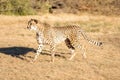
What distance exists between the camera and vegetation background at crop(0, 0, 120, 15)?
30.5m

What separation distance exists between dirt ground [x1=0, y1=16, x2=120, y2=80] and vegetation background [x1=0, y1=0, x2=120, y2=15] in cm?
1113

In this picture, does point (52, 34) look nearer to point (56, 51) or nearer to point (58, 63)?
point (58, 63)

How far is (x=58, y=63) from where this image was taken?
13711 mm

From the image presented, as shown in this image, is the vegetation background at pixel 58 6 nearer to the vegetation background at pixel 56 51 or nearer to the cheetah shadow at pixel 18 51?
the vegetation background at pixel 56 51

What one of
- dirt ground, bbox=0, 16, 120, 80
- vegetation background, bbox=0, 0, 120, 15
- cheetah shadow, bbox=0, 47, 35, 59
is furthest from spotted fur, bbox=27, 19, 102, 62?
vegetation background, bbox=0, 0, 120, 15

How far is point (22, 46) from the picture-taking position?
17250 mm

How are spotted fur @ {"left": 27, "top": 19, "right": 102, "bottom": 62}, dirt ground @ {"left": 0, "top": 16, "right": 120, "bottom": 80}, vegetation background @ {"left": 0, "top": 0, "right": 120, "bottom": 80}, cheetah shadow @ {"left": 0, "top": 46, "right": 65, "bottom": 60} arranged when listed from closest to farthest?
1. dirt ground @ {"left": 0, "top": 16, "right": 120, "bottom": 80}
2. vegetation background @ {"left": 0, "top": 0, "right": 120, "bottom": 80}
3. spotted fur @ {"left": 27, "top": 19, "right": 102, "bottom": 62}
4. cheetah shadow @ {"left": 0, "top": 46, "right": 65, "bottom": 60}

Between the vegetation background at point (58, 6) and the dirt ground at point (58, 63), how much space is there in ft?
36.5

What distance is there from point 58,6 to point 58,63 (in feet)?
69.6

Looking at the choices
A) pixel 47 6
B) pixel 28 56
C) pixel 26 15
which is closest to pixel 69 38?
pixel 28 56

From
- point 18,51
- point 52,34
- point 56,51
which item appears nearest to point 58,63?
point 52,34

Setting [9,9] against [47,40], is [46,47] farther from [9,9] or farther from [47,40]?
[9,9]

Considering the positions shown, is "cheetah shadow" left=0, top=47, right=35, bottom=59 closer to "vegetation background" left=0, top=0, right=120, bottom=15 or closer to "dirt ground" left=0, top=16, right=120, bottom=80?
"dirt ground" left=0, top=16, right=120, bottom=80

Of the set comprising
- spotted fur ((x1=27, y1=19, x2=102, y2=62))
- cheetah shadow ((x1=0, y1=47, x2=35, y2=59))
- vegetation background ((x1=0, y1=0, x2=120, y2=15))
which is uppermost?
spotted fur ((x1=27, y1=19, x2=102, y2=62))
